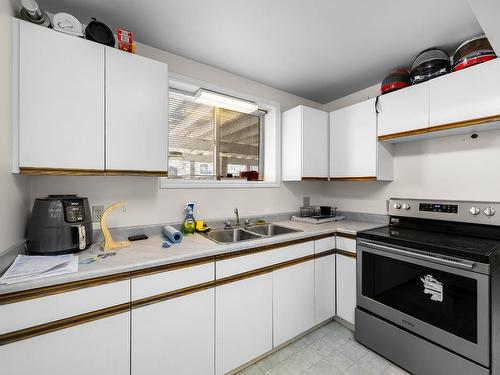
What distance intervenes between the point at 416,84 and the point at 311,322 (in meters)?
2.29

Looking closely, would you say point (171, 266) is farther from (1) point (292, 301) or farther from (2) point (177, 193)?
(1) point (292, 301)

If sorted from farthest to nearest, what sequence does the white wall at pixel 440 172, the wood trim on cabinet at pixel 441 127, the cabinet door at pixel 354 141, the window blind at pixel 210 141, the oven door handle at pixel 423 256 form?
1. the cabinet door at pixel 354 141
2. the window blind at pixel 210 141
3. the white wall at pixel 440 172
4. the wood trim on cabinet at pixel 441 127
5. the oven door handle at pixel 423 256

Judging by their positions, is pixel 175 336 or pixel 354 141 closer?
pixel 175 336

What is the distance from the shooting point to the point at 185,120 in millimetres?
2160

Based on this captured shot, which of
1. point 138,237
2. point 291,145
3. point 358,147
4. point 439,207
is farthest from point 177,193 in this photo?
point 439,207

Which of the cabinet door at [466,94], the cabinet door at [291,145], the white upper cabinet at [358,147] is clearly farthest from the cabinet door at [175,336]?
the cabinet door at [466,94]

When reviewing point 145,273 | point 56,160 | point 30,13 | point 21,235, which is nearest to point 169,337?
point 145,273

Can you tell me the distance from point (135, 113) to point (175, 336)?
1.44m

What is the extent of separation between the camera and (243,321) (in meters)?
1.58

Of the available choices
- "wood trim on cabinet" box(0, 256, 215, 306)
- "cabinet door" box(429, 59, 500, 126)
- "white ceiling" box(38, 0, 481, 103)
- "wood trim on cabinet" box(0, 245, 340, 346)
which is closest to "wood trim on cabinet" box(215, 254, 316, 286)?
"wood trim on cabinet" box(0, 245, 340, 346)

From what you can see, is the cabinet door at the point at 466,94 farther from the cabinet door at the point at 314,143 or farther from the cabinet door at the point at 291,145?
the cabinet door at the point at 291,145

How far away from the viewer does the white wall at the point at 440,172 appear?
1742 mm

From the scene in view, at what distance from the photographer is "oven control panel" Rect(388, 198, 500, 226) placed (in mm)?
1642

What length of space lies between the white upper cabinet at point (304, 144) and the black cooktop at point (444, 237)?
2.90 ft
